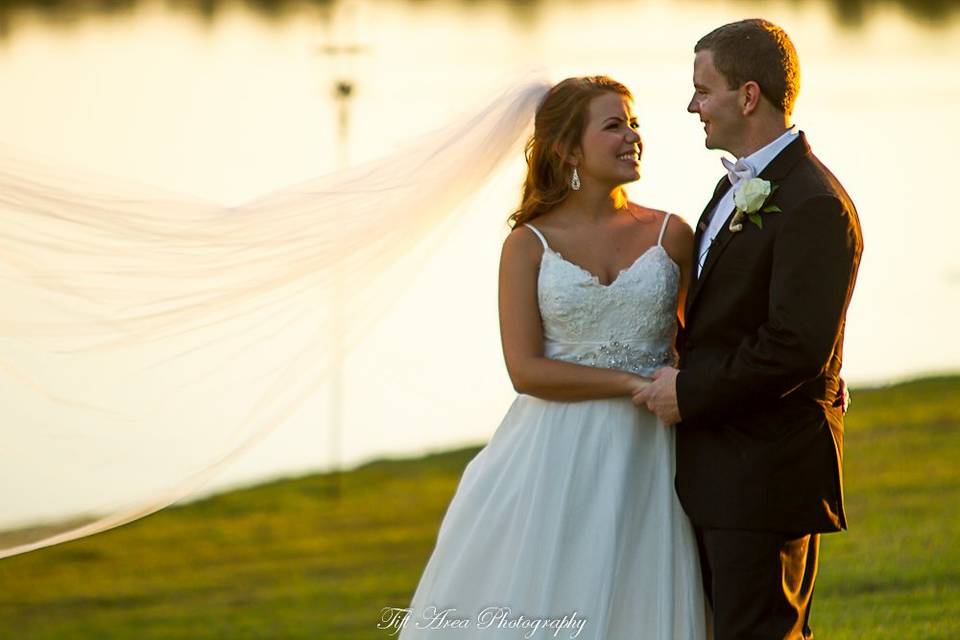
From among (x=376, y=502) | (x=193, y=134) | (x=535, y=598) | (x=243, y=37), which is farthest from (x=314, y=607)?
(x=243, y=37)

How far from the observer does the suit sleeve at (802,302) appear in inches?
174

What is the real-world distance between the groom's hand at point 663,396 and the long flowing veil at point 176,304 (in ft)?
3.58

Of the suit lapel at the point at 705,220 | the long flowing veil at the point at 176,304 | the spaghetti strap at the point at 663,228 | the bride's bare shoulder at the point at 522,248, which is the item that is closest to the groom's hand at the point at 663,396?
the suit lapel at the point at 705,220

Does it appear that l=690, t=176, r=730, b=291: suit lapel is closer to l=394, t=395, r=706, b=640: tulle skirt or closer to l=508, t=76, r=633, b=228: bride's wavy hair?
l=508, t=76, r=633, b=228: bride's wavy hair

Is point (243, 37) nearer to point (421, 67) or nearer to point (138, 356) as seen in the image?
point (421, 67)

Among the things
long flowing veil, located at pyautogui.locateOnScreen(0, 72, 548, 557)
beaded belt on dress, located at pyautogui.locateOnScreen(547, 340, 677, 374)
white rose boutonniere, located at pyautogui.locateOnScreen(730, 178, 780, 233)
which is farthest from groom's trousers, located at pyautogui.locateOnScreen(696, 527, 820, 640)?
long flowing veil, located at pyautogui.locateOnScreen(0, 72, 548, 557)

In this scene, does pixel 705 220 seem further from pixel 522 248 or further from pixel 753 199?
pixel 522 248

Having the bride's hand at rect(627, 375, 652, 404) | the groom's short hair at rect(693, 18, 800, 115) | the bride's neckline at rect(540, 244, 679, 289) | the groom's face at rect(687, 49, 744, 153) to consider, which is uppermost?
the groom's short hair at rect(693, 18, 800, 115)

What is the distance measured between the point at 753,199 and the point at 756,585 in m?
1.12

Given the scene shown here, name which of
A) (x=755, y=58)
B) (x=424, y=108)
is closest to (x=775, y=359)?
(x=755, y=58)

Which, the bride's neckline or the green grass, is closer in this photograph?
the bride's neckline

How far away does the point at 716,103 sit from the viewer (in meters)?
4.63

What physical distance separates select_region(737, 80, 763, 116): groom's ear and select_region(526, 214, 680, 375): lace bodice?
24.4 inches

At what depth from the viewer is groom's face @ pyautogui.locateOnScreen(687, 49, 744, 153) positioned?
15.2ft
